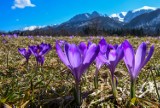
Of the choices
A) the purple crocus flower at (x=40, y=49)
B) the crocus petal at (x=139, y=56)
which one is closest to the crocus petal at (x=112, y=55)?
the crocus petal at (x=139, y=56)

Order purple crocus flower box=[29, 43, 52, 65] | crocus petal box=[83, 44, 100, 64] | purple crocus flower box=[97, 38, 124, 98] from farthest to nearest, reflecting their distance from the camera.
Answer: purple crocus flower box=[29, 43, 52, 65] → purple crocus flower box=[97, 38, 124, 98] → crocus petal box=[83, 44, 100, 64]

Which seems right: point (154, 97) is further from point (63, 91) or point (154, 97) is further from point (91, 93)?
point (63, 91)

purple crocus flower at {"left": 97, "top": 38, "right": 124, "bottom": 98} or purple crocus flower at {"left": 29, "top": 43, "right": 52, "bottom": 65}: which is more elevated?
purple crocus flower at {"left": 97, "top": 38, "right": 124, "bottom": 98}

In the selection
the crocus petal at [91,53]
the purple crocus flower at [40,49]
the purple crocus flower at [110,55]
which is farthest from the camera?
the purple crocus flower at [40,49]

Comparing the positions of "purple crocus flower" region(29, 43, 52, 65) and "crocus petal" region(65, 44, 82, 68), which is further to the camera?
"purple crocus flower" region(29, 43, 52, 65)

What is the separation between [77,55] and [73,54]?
2 cm

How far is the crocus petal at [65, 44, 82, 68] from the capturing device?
60.5 inches

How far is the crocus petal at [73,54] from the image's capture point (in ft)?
5.04

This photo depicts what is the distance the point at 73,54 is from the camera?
5.11 feet

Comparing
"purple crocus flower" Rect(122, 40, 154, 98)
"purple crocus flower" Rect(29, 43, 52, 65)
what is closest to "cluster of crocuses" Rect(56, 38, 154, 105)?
"purple crocus flower" Rect(122, 40, 154, 98)

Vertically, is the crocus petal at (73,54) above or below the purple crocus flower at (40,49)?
above

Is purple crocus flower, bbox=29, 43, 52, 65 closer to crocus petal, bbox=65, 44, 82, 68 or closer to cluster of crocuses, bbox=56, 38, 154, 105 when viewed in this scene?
cluster of crocuses, bbox=56, 38, 154, 105

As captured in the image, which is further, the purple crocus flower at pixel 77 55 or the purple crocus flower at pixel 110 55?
the purple crocus flower at pixel 110 55

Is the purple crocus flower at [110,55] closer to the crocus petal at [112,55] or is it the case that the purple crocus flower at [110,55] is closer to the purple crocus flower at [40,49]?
the crocus petal at [112,55]
